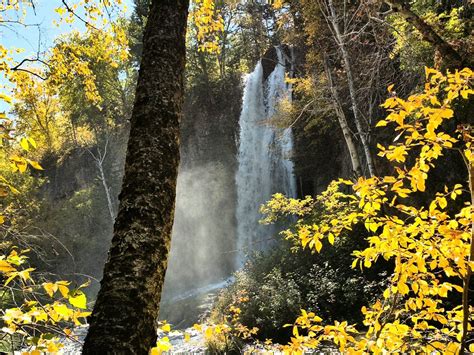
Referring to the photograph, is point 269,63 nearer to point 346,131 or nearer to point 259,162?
point 259,162

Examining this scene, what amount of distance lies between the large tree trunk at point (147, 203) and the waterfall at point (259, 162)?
13.2 meters

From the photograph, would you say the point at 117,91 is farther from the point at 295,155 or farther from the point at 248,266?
the point at 248,266

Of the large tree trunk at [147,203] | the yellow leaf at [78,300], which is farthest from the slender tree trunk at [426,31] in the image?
the yellow leaf at [78,300]

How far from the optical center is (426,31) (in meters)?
5.04

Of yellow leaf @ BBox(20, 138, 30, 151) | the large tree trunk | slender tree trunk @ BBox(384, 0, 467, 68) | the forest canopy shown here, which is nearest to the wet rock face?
the forest canopy

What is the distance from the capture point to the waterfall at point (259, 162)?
16250 mm

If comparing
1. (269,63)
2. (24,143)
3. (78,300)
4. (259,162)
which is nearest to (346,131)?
(259,162)

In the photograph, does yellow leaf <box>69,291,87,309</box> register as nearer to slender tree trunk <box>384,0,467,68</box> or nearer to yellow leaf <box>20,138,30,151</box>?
yellow leaf <box>20,138,30,151</box>

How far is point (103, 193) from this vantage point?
2384cm

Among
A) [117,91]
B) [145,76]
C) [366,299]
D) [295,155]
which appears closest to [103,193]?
[117,91]

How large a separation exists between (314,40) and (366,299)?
24.8 ft

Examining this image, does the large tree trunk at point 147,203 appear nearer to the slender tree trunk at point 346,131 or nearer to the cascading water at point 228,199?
the slender tree trunk at point 346,131

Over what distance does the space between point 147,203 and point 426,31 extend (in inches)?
201

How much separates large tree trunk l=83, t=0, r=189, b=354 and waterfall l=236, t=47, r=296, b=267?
13.2 meters
